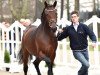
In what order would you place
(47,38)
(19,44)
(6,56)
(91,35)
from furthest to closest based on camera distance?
(6,56)
(19,44)
(47,38)
(91,35)

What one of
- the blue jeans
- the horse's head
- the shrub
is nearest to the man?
the blue jeans

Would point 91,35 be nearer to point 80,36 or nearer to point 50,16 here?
point 80,36

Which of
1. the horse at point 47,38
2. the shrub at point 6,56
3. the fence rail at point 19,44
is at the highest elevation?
the horse at point 47,38

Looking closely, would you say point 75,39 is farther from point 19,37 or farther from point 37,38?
point 19,37

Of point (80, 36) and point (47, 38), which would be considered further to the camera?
point (47, 38)

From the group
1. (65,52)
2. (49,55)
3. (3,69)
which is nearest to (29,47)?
(49,55)

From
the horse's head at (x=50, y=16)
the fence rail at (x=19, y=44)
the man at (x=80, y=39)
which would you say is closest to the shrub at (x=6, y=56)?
the fence rail at (x=19, y=44)

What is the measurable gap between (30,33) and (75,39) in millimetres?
1792

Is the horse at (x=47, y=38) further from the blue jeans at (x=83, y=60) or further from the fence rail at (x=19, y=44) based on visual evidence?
the fence rail at (x=19, y=44)

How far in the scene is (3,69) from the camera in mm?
13938

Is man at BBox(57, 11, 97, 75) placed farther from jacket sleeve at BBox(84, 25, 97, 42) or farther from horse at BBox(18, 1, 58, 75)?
horse at BBox(18, 1, 58, 75)

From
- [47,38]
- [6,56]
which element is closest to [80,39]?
[47,38]

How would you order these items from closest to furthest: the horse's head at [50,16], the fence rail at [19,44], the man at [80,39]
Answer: the horse's head at [50,16]
the man at [80,39]
the fence rail at [19,44]

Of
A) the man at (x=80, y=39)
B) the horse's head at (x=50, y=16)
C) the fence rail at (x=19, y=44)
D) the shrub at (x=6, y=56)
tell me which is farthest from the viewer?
the shrub at (x=6, y=56)
